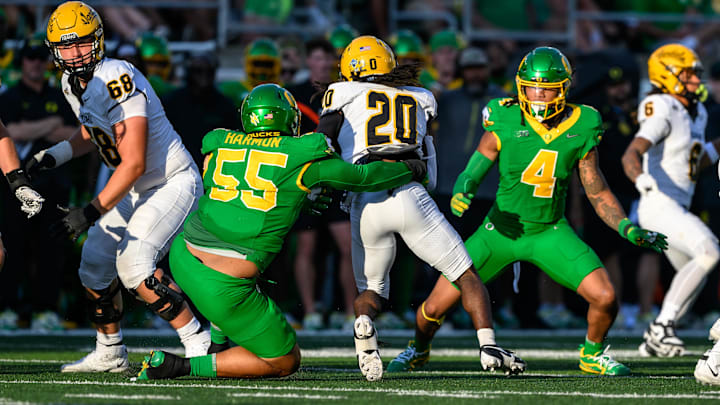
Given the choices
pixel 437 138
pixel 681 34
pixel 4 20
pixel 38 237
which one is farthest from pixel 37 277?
pixel 681 34

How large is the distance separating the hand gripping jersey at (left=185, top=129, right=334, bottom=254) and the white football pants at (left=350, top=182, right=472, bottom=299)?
0.63m

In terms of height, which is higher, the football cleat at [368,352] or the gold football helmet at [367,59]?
the gold football helmet at [367,59]

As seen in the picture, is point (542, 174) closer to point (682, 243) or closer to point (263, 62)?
point (682, 243)

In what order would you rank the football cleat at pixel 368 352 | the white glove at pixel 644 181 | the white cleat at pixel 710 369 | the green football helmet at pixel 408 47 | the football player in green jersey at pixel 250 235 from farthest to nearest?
the green football helmet at pixel 408 47 < the white glove at pixel 644 181 < the football cleat at pixel 368 352 < the football player in green jersey at pixel 250 235 < the white cleat at pixel 710 369

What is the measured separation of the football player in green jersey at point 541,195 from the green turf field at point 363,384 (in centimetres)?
33

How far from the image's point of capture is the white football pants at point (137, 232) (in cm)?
600

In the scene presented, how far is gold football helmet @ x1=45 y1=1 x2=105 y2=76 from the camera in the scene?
6.05 m

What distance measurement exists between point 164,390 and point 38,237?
15.3 feet

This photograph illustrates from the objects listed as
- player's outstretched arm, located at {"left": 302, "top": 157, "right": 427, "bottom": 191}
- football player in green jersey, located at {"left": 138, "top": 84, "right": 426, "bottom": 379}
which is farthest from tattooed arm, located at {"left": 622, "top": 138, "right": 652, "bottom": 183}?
football player in green jersey, located at {"left": 138, "top": 84, "right": 426, "bottom": 379}

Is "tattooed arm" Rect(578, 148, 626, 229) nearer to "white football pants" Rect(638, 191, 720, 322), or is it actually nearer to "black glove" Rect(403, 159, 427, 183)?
"black glove" Rect(403, 159, 427, 183)

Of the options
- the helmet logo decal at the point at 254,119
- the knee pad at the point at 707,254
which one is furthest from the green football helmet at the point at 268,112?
the knee pad at the point at 707,254

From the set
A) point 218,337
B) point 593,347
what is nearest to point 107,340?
point 218,337

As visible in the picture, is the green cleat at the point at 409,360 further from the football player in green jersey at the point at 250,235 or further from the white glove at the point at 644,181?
the white glove at the point at 644,181

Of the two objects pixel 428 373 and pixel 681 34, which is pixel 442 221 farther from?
pixel 681 34
